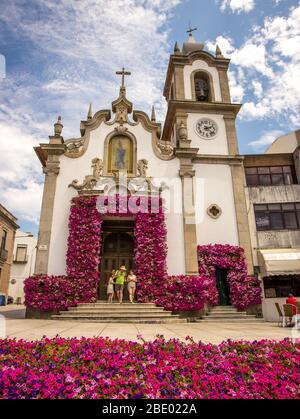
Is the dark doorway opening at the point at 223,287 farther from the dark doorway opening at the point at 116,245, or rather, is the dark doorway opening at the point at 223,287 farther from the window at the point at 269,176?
the window at the point at 269,176

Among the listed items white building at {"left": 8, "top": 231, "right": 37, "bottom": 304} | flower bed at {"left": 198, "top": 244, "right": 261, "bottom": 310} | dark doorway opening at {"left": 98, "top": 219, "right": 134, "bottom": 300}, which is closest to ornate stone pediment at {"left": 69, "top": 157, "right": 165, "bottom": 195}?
dark doorway opening at {"left": 98, "top": 219, "right": 134, "bottom": 300}

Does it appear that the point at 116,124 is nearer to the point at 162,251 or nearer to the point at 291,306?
the point at 162,251

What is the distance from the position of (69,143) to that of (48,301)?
9265 millimetres

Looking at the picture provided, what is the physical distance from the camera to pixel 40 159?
19.2 m

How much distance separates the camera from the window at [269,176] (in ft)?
Result: 62.7

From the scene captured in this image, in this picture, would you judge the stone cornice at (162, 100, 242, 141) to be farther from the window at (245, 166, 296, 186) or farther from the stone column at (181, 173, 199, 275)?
the stone column at (181, 173, 199, 275)

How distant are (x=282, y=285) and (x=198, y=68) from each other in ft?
56.3

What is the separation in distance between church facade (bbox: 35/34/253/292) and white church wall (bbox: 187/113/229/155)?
0.23 feet

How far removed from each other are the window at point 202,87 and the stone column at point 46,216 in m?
12.0

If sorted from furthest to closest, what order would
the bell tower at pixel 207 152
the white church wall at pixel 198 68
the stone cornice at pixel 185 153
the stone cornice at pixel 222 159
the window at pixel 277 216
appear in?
the white church wall at pixel 198 68, the stone cornice at pixel 222 159, the window at pixel 277 216, the stone cornice at pixel 185 153, the bell tower at pixel 207 152

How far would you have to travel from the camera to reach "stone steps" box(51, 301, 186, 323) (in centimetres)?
1198

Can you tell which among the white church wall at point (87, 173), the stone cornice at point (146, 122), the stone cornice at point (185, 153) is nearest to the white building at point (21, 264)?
the white church wall at point (87, 173)
